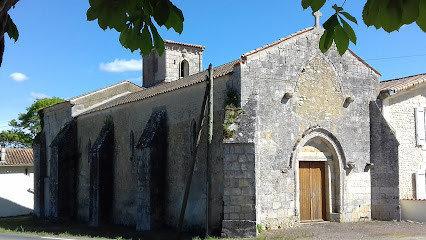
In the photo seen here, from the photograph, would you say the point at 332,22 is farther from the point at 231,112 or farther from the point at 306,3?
the point at 231,112

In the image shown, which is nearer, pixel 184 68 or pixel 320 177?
pixel 320 177

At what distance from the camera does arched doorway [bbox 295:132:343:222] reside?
1725cm

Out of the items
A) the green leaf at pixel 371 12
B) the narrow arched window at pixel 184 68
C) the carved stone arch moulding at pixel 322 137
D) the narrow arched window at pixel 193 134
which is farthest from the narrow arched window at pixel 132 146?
the green leaf at pixel 371 12

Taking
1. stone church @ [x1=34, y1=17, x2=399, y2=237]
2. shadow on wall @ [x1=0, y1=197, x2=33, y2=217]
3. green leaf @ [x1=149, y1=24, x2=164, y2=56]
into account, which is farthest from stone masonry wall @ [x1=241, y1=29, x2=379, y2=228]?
shadow on wall @ [x1=0, y1=197, x2=33, y2=217]

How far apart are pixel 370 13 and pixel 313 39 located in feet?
51.6

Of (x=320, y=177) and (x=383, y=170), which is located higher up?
(x=383, y=170)

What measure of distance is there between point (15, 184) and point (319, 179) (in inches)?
978

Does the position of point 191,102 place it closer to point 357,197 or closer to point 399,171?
point 357,197

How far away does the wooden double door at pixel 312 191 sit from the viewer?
56.5ft

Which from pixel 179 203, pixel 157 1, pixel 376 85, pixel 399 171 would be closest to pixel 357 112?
pixel 376 85

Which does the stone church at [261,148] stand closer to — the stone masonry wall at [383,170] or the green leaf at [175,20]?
the stone masonry wall at [383,170]

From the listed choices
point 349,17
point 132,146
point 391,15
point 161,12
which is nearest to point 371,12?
point 391,15

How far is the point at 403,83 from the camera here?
19.3 meters

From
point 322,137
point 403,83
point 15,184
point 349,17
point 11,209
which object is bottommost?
point 11,209
